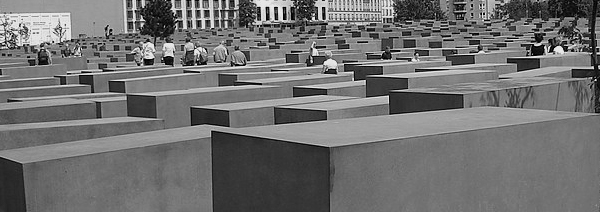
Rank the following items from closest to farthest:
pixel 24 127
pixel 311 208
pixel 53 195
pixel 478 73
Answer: pixel 311 208 < pixel 53 195 < pixel 24 127 < pixel 478 73

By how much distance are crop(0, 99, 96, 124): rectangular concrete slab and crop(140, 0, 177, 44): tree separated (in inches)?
1367

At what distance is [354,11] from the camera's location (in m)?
118

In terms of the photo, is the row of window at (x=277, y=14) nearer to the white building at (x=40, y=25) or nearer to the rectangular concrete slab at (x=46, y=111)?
the white building at (x=40, y=25)

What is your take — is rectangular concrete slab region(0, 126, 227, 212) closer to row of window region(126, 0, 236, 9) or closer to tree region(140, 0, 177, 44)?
tree region(140, 0, 177, 44)

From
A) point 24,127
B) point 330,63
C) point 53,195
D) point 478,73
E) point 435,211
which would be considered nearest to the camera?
point 435,211

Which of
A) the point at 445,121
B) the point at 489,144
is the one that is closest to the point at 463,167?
the point at 489,144

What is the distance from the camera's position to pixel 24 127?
872cm

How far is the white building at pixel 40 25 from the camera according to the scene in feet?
214

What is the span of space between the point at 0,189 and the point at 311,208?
10.5 feet

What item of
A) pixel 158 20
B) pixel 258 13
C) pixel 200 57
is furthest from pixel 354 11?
pixel 200 57

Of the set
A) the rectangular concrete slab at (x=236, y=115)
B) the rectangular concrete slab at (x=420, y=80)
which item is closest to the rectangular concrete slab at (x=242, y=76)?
the rectangular concrete slab at (x=420, y=80)

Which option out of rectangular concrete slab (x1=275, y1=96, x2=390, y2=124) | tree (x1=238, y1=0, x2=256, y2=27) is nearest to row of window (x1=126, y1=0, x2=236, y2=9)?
tree (x1=238, y1=0, x2=256, y2=27)

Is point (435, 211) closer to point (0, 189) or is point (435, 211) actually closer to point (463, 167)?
point (463, 167)

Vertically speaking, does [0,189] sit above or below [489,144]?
below
